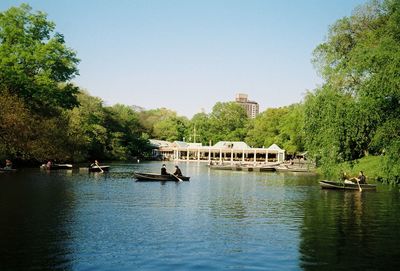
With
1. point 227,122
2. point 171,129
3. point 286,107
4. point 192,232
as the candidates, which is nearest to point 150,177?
point 192,232

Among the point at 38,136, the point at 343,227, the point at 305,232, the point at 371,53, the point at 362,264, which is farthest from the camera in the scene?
the point at 38,136

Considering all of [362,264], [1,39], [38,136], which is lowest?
[362,264]

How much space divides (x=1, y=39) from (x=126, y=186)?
23354mm

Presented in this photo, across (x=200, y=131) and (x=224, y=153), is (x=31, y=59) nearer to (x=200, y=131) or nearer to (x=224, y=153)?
(x=224, y=153)

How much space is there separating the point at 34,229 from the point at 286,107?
83.6 metres

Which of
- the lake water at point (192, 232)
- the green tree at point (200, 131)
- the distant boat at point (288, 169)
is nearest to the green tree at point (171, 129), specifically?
the green tree at point (200, 131)

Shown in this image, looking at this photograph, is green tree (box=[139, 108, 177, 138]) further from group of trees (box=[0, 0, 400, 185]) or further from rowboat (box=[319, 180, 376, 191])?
rowboat (box=[319, 180, 376, 191])

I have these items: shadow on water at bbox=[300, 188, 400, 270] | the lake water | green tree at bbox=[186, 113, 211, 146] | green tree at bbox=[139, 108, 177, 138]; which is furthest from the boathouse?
the lake water

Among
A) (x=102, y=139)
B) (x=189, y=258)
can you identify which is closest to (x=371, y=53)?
(x=189, y=258)

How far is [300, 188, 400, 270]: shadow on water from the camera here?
1159cm

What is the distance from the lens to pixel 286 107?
94438mm

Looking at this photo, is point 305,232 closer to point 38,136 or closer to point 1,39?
point 38,136

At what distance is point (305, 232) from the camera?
50.4 feet

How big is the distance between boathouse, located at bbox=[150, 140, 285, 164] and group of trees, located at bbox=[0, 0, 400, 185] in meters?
2.74
